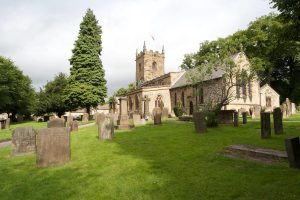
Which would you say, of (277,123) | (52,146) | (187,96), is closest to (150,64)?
(187,96)

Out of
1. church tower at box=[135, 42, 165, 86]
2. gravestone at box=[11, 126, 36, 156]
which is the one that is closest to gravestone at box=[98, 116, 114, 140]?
gravestone at box=[11, 126, 36, 156]

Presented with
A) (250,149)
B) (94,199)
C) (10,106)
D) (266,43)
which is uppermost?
(266,43)

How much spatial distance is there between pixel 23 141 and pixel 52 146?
3.49 meters

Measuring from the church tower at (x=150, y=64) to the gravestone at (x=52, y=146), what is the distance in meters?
60.3

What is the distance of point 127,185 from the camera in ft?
21.0

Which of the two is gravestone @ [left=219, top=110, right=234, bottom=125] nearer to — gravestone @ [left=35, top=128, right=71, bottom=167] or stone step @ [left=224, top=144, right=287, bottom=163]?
stone step @ [left=224, top=144, right=287, bottom=163]

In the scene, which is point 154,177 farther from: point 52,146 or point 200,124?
point 200,124

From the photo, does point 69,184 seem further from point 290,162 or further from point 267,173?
point 290,162

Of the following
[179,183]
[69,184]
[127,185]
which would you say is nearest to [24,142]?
[69,184]

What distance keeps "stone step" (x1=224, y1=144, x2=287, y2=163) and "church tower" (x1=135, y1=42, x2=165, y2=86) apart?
199 feet

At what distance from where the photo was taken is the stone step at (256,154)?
766 cm

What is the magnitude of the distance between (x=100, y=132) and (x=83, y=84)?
85.6ft

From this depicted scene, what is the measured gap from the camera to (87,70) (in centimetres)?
4003

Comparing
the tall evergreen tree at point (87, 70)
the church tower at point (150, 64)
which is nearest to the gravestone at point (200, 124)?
the tall evergreen tree at point (87, 70)
